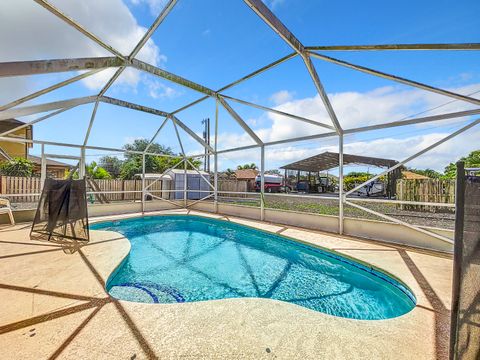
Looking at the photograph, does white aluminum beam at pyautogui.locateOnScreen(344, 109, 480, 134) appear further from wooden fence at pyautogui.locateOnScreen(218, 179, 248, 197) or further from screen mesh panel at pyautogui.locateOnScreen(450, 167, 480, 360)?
wooden fence at pyautogui.locateOnScreen(218, 179, 248, 197)

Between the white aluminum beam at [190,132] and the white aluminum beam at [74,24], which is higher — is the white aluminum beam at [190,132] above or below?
below

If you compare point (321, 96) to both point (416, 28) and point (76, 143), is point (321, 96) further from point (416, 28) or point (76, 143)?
point (76, 143)

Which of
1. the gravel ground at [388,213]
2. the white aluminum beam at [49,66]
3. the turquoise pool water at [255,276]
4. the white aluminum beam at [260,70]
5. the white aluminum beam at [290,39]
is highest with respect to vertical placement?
the white aluminum beam at [260,70]

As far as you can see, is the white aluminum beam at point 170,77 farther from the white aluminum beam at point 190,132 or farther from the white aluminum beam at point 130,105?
the white aluminum beam at point 130,105

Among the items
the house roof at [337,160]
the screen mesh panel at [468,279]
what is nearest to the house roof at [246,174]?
the house roof at [337,160]

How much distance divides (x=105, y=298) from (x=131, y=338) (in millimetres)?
836

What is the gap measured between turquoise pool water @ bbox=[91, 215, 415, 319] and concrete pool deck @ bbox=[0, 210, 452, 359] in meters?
0.51

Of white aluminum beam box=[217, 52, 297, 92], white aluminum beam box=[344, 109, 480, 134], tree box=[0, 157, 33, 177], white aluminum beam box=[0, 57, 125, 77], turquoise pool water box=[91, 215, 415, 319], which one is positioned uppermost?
white aluminum beam box=[217, 52, 297, 92]

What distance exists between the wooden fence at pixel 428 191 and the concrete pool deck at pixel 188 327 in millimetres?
6181

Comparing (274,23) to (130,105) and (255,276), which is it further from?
(130,105)

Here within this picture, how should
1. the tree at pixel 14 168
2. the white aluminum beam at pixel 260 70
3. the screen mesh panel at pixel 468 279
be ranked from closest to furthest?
the screen mesh panel at pixel 468 279 → the white aluminum beam at pixel 260 70 → the tree at pixel 14 168

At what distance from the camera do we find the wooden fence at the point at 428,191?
24.0 ft

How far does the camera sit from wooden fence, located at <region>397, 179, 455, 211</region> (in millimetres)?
7316

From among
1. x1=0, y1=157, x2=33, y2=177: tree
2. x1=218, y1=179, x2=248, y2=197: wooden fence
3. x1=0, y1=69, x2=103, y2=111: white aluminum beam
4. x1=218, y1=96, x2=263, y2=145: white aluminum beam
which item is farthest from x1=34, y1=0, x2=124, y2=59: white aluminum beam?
x1=0, y1=157, x2=33, y2=177: tree
